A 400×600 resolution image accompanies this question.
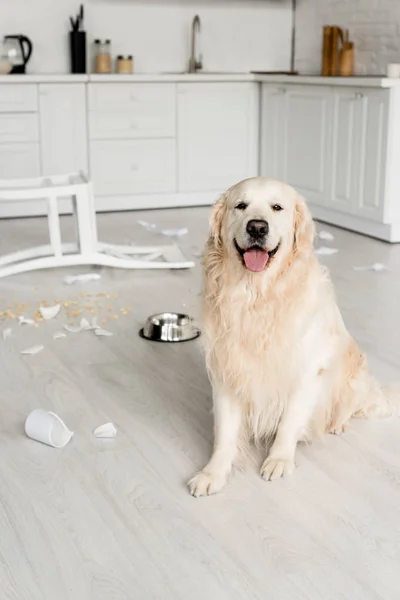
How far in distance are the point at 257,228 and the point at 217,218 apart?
0.50ft

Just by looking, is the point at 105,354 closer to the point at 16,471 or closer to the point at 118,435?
the point at 118,435

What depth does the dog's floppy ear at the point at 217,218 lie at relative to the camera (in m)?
2.09

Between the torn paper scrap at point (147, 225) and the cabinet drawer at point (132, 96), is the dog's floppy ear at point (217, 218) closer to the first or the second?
the torn paper scrap at point (147, 225)

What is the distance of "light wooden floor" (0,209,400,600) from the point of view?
5.59ft

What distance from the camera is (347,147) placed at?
5.31 meters

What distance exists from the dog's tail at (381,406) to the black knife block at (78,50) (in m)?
4.32

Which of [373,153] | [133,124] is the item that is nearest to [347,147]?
[373,153]

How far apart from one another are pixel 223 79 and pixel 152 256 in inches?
88.0

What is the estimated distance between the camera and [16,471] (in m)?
2.19

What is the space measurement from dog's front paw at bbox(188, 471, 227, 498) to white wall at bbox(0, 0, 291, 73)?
15.8 feet

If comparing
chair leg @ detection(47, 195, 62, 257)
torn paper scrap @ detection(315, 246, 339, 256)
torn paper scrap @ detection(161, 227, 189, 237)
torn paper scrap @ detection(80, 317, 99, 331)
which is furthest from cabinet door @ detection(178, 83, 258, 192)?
torn paper scrap @ detection(80, 317, 99, 331)

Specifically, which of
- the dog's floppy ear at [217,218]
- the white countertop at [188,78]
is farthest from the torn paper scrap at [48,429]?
the white countertop at [188,78]

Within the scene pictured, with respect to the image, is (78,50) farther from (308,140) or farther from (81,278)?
(81,278)

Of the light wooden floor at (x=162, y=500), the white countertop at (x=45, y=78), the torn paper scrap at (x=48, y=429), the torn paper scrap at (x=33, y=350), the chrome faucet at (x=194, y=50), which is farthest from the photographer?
the chrome faucet at (x=194, y=50)
